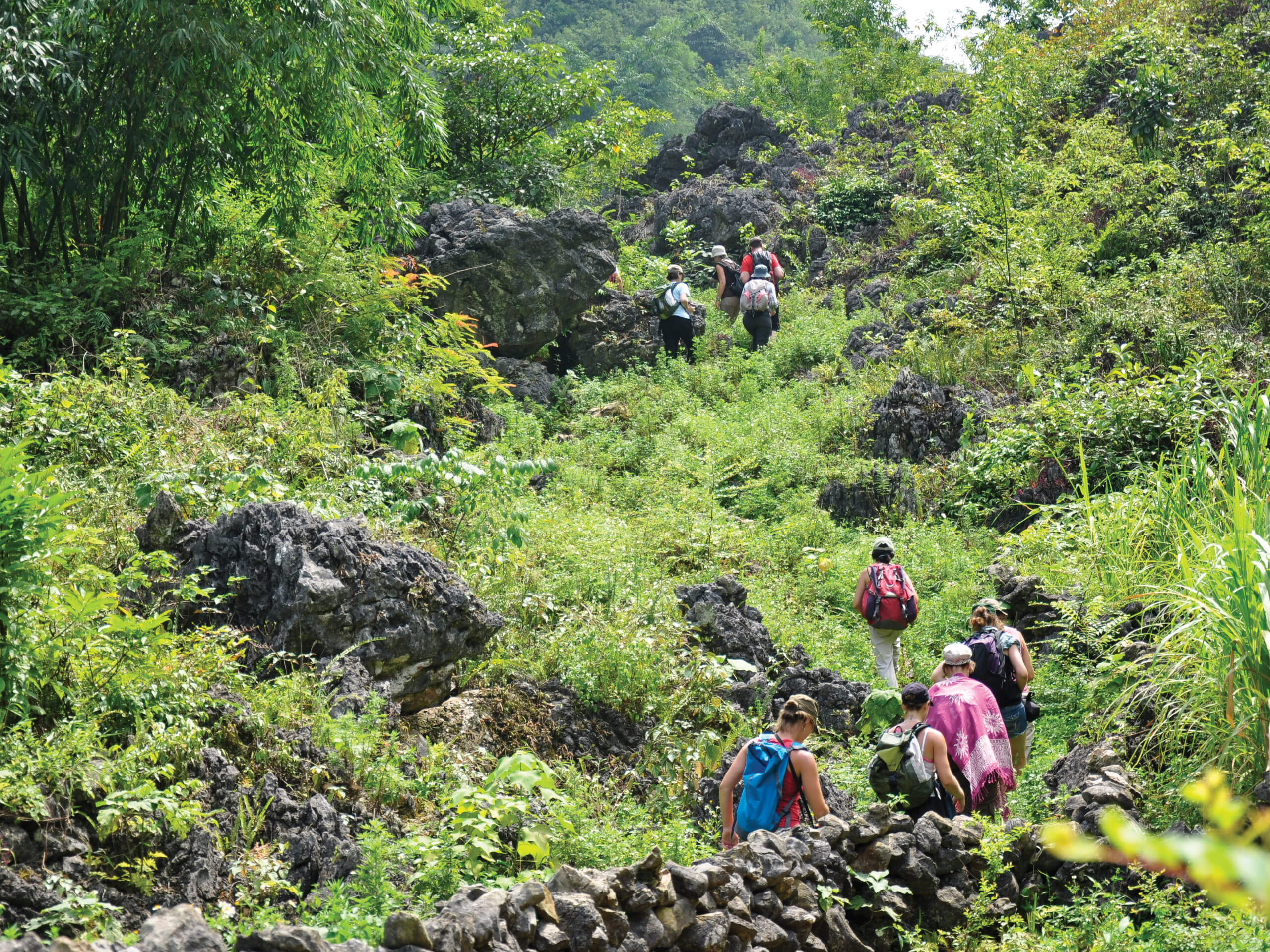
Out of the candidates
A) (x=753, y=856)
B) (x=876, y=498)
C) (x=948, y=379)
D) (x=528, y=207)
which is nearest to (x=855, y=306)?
(x=948, y=379)

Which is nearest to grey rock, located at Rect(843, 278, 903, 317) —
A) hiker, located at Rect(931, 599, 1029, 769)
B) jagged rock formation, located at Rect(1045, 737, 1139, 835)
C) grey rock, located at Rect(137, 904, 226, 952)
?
hiker, located at Rect(931, 599, 1029, 769)

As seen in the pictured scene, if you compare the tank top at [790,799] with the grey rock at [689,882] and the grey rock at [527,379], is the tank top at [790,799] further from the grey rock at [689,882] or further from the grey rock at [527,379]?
the grey rock at [527,379]

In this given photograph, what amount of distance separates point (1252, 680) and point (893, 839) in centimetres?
190

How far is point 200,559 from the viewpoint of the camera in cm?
611

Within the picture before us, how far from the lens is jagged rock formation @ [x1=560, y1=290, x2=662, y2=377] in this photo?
50.6 feet

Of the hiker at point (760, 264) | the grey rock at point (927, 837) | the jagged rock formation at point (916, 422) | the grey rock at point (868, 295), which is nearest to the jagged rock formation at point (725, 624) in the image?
the grey rock at point (927, 837)

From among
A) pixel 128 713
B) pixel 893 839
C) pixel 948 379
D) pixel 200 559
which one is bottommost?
pixel 893 839

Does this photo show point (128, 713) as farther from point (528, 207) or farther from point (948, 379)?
point (528, 207)

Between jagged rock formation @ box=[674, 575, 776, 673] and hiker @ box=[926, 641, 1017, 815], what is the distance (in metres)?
1.88

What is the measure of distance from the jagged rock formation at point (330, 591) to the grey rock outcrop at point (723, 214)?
1526 cm

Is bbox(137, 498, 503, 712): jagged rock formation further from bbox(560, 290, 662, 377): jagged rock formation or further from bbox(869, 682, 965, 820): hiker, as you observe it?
bbox(560, 290, 662, 377): jagged rock formation

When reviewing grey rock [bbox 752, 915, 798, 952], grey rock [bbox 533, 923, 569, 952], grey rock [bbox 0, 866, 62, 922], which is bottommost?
grey rock [bbox 752, 915, 798, 952]

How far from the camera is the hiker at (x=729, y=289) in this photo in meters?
16.7

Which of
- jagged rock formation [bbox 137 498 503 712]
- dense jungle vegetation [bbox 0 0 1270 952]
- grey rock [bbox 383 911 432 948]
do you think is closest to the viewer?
grey rock [bbox 383 911 432 948]
